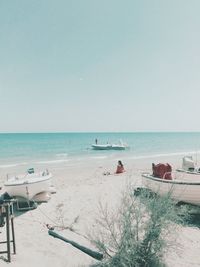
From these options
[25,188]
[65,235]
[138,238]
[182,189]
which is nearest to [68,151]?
[25,188]

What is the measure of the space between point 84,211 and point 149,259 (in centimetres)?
445

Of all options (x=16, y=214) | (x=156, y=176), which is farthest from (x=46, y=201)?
(x=156, y=176)

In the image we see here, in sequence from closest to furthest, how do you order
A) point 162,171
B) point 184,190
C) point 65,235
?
point 65,235
point 184,190
point 162,171

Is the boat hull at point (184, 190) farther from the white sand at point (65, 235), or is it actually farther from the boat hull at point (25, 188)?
the boat hull at point (25, 188)

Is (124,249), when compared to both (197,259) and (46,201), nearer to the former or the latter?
(197,259)

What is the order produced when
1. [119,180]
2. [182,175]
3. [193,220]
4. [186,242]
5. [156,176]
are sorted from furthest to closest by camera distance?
[119,180], [182,175], [156,176], [193,220], [186,242]

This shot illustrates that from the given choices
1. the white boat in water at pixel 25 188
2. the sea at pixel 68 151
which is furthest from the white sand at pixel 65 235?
the sea at pixel 68 151

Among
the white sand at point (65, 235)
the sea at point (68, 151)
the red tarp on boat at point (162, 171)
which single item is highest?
the red tarp on boat at point (162, 171)

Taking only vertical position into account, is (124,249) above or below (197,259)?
above

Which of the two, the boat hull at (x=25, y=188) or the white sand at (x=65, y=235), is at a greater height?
the boat hull at (x=25, y=188)

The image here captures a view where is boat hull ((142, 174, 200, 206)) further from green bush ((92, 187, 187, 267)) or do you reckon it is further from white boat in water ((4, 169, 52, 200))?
white boat in water ((4, 169, 52, 200))

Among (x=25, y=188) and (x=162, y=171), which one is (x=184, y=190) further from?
(x=25, y=188)

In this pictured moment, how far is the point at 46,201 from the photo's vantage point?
1198 cm

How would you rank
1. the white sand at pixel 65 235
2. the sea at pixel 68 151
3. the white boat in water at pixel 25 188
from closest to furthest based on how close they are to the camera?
the white sand at pixel 65 235 → the white boat in water at pixel 25 188 → the sea at pixel 68 151
